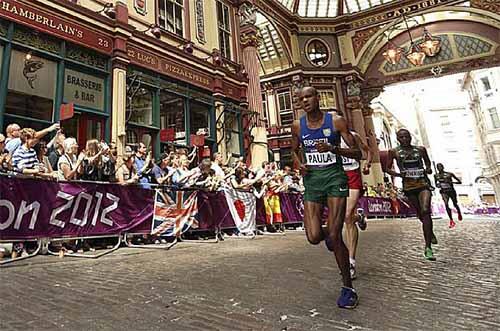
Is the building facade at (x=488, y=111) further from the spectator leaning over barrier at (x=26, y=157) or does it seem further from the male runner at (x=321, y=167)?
the spectator leaning over barrier at (x=26, y=157)

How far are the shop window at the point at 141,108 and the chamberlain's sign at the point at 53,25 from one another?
5.52 feet

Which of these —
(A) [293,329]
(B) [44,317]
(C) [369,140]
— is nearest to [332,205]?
(A) [293,329]

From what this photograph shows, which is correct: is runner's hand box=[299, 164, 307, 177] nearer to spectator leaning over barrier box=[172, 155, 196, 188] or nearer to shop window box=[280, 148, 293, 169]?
spectator leaning over barrier box=[172, 155, 196, 188]

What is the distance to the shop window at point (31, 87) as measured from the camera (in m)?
8.69

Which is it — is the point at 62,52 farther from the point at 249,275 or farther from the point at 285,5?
the point at 285,5

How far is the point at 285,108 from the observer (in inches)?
1001

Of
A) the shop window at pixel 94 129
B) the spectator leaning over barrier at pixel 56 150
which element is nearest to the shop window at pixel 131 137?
the shop window at pixel 94 129

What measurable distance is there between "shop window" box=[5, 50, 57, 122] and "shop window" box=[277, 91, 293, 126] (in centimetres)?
1749

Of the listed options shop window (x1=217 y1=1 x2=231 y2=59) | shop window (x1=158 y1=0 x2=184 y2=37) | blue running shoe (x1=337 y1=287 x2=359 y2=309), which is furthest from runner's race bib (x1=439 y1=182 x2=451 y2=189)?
shop window (x1=158 y1=0 x2=184 y2=37)

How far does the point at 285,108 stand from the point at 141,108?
15.0 meters

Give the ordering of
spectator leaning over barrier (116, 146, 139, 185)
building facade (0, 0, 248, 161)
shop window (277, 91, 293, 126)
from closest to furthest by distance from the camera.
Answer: spectator leaning over barrier (116, 146, 139, 185) → building facade (0, 0, 248, 161) → shop window (277, 91, 293, 126)

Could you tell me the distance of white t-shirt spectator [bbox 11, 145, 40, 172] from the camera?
6.07 m

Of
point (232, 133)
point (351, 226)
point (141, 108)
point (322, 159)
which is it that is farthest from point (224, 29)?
point (322, 159)

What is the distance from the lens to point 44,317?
257 centimetres
